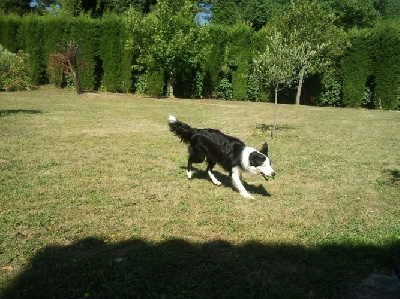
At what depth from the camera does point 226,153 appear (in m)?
6.95

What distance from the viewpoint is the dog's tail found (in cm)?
769

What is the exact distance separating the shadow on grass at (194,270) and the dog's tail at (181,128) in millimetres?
3350

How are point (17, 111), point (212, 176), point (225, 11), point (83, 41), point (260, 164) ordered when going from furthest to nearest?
point (225, 11), point (83, 41), point (17, 111), point (212, 176), point (260, 164)

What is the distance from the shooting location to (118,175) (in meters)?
7.55

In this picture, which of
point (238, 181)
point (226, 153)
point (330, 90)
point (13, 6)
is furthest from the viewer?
point (13, 6)

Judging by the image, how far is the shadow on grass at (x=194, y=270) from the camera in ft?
11.9

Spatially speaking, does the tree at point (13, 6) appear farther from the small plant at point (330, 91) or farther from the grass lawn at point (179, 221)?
the grass lawn at point (179, 221)

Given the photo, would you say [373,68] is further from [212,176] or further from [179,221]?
[179,221]

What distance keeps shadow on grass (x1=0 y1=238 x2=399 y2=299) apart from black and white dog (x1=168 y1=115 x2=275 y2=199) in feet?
6.41

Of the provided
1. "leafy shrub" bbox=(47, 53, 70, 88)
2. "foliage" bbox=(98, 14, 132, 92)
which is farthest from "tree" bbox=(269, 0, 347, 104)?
"leafy shrub" bbox=(47, 53, 70, 88)

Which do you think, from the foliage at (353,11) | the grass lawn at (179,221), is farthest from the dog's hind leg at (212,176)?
the foliage at (353,11)

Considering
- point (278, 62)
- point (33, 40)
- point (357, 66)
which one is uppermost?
point (33, 40)

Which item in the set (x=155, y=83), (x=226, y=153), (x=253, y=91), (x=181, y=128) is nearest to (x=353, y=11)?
(x=253, y=91)

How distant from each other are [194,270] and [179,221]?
1420 millimetres
